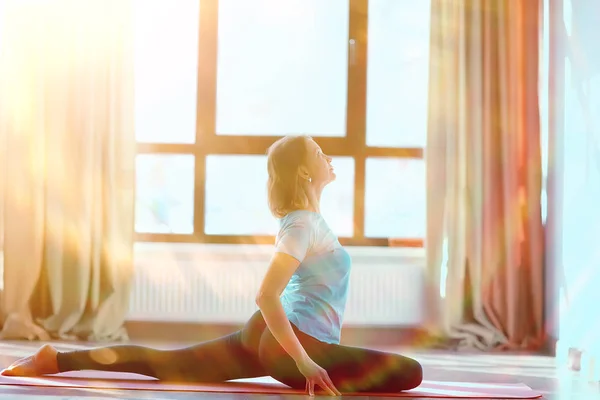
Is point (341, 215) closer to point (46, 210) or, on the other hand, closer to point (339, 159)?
point (339, 159)

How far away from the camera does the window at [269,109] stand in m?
4.06

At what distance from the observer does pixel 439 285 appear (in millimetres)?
3807

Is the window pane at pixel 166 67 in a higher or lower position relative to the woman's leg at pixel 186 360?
higher

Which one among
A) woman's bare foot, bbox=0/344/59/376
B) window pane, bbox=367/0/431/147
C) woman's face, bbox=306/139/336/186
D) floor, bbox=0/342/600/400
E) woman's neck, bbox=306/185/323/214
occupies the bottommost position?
floor, bbox=0/342/600/400

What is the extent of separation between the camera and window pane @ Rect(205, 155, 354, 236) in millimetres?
4102

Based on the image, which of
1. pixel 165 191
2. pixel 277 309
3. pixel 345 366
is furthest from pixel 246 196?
pixel 277 309

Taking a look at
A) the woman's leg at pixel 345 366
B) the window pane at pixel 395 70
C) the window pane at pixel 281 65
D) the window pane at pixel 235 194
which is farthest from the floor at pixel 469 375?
the window pane at pixel 281 65

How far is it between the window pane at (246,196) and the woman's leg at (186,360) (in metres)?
1.87

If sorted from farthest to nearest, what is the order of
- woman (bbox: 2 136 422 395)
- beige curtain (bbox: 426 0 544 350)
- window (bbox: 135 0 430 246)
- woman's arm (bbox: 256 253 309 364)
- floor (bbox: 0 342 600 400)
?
window (bbox: 135 0 430 246)
beige curtain (bbox: 426 0 544 350)
floor (bbox: 0 342 600 400)
woman (bbox: 2 136 422 395)
woman's arm (bbox: 256 253 309 364)

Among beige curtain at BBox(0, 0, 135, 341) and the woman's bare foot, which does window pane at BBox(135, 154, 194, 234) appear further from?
the woman's bare foot

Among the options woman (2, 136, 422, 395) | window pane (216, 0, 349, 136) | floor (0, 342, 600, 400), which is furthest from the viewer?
window pane (216, 0, 349, 136)

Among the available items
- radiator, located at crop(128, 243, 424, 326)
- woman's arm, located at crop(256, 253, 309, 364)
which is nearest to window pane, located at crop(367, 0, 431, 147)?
radiator, located at crop(128, 243, 424, 326)

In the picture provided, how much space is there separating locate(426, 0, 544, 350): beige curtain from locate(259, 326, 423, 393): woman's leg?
1.62m

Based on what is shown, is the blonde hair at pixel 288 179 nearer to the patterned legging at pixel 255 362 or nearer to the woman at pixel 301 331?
the woman at pixel 301 331
